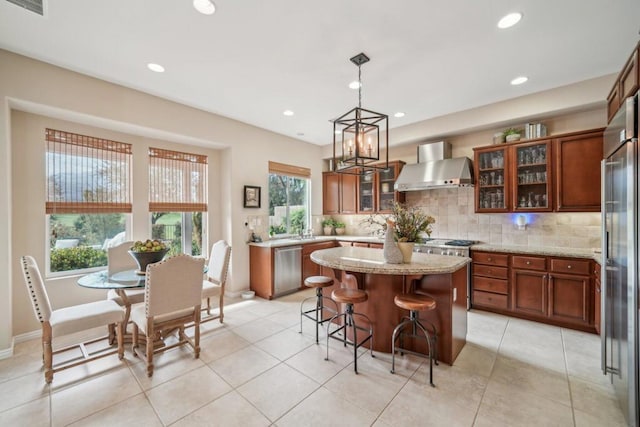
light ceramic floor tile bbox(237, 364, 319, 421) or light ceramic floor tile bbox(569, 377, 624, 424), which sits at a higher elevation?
light ceramic floor tile bbox(237, 364, 319, 421)

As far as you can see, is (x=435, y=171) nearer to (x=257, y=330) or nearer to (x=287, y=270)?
(x=287, y=270)

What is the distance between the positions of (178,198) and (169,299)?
2194 mm

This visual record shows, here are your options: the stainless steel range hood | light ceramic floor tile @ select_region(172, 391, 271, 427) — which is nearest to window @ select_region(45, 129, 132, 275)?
light ceramic floor tile @ select_region(172, 391, 271, 427)

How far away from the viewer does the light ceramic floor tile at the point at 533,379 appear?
2092 mm

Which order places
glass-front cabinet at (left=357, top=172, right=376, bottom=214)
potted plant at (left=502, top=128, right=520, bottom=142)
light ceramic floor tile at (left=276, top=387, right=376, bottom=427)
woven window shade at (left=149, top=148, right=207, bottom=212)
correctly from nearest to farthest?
1. light ceramic floor tile at (left=276, top=387, right=376, bottom=427)
2. potted plant at (left=502, top=128, right=520, bottom=142)
3. woven window shade at (left=149, top=148, right=207, bottom=212)
4. glass-front cabinet at (left=357, top=172, right=376, bottom=214)

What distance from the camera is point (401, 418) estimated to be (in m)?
1.83

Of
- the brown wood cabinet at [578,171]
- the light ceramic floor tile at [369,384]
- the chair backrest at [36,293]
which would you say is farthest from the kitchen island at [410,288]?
the chair backrest at [36,293]

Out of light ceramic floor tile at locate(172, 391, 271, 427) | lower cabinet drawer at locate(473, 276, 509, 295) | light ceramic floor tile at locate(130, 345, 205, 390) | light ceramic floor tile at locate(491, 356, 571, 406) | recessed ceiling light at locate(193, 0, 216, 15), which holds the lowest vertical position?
light ceramic floor tile at locate(491, 356, 571, 406)

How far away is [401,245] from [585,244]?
298cm

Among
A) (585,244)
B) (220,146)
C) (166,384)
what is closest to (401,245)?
(166,384)

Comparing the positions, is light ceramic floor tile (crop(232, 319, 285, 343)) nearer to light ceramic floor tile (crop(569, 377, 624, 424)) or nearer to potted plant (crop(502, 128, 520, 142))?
light ceramic floor tile (crop(569, 377, 624, 424))

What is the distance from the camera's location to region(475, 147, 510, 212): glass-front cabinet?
383cm

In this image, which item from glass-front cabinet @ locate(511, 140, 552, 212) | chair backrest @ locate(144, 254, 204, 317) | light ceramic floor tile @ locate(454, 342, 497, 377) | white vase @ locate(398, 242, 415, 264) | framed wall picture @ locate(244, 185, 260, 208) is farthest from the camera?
framed wall picture @ locate(244, 185, 260, 208)

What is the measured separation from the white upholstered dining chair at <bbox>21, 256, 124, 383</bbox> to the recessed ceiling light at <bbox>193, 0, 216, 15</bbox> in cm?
242
